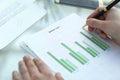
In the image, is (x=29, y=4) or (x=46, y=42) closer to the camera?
(x=46, y=42)

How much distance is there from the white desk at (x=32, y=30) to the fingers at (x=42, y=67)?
7 cm

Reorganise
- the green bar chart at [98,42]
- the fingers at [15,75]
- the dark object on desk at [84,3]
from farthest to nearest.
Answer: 1. the dark object on desk at [84,3]
2. the green bar chart at [98,42]
3. the fingers at [15,75]

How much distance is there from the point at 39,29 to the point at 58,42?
105 millimetres

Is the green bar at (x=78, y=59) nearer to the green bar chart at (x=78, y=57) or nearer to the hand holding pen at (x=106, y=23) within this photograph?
the green bar chart at (x=78, y=57)

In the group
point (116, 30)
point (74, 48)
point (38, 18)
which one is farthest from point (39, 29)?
point (116, 30)

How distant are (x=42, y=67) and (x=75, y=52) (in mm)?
122

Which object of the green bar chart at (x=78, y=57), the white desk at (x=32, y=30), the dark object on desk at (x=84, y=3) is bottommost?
the green bar chart at (x=78, y=57)

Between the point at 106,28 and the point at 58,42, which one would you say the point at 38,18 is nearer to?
the point at 58,42

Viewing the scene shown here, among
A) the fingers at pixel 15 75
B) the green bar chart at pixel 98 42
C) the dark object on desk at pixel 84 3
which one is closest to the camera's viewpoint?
the fingers at pixel 15 75

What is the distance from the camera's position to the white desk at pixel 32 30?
757mm

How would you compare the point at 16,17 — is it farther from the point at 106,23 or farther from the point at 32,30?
the point at 106,23

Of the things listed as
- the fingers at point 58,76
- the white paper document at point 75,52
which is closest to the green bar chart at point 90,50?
the white paper document at point 75,52

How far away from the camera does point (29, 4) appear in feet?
3.12

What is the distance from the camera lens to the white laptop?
83cm
